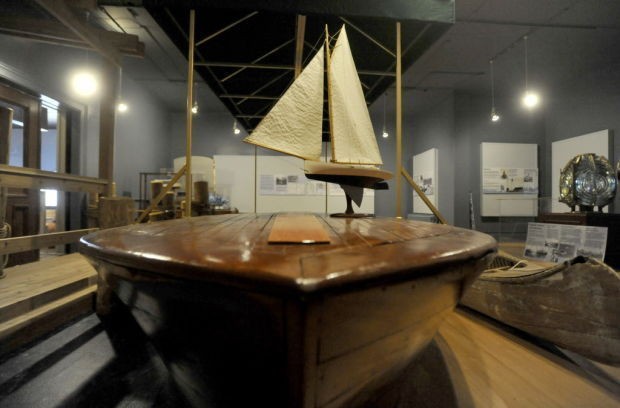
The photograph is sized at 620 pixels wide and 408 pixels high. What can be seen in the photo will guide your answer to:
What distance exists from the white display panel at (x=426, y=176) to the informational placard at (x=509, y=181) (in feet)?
2.80

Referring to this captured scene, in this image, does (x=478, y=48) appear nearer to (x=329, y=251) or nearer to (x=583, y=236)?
(x=583, y=236)

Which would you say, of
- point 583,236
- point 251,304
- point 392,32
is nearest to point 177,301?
point 251,304

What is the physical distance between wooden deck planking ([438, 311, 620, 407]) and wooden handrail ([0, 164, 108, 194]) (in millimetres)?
2496

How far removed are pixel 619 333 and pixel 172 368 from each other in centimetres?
167

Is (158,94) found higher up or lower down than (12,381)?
higher up

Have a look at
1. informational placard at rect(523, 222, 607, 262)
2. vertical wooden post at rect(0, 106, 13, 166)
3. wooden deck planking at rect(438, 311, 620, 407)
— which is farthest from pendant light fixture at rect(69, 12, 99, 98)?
informational placard at rect(523, 222, 607, 262)

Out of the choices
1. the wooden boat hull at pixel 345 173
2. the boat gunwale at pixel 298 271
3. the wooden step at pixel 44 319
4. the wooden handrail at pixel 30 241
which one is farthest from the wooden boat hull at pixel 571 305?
the wooden handrail at pixel 30 241

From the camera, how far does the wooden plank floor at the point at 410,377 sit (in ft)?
3.26

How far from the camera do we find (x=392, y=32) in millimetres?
1854

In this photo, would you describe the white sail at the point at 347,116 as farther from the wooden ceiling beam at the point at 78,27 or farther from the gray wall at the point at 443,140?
the gray wall at the point at 443,140

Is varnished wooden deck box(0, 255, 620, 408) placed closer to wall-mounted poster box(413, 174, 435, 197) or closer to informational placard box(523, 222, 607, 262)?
informational placard box(523, 222, 607, 262)

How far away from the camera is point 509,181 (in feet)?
17.5

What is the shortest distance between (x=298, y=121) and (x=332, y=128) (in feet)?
0.64

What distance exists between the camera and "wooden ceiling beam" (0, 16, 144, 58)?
257 cm
